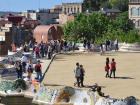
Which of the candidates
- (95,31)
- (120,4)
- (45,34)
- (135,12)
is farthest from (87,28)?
(120,4)

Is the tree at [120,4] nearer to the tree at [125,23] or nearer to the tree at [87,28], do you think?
the tree at [125,23]

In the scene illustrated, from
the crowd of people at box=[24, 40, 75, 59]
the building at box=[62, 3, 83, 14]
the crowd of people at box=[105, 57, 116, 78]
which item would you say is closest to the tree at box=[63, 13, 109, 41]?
the crowd of people at box=[24, 40, 75, 59]

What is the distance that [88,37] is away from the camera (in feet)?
255

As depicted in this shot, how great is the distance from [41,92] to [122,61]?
19244mm

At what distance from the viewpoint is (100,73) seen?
38094mm

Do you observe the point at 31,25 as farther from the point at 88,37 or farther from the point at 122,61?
the point at 122,61

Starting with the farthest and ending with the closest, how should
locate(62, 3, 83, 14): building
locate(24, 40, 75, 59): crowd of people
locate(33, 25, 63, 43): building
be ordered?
1. locate(62, 3, 83, 14): building
2. locate(33, 25, 63, 43): building
3. locate(24, 40, 75, 59): crowd of people

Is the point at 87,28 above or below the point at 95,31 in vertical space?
above

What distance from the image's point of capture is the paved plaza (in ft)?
102

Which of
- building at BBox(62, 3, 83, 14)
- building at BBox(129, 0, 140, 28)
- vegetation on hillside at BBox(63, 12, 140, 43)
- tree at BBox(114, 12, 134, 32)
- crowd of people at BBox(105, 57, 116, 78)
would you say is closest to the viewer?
crowd of people at BBox(105, 57, 116, 78)

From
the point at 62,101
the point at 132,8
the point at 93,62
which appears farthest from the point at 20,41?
the point at 62,101

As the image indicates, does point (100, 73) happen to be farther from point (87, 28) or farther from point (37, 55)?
point (87, 28)

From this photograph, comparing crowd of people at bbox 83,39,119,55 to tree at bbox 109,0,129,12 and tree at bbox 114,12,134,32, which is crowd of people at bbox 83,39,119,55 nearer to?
tree at bbox 114,12,134,32

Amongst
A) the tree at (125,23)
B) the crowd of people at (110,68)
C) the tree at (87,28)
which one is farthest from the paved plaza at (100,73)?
the tree at (125,23)
